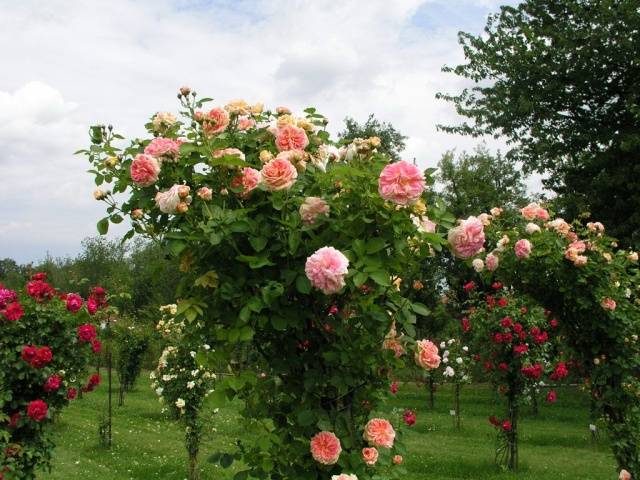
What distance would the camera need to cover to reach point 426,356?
2.61 meters

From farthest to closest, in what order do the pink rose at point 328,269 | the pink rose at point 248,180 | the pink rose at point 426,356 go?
the pink rose at point 426,356 → the pink rose at point 248,180 → the pink rose at point 328,269

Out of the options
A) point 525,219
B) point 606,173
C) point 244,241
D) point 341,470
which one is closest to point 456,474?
point 525,219

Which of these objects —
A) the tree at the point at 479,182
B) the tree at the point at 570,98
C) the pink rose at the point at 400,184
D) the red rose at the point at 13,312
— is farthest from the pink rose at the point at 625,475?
the tree at the point at 479,182

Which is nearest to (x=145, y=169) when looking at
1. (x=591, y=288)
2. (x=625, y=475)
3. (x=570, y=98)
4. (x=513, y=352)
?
(x=591, y=288)

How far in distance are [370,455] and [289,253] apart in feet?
2.71

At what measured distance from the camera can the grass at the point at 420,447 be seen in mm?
7930

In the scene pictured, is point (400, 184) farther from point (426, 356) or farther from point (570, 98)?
point (570, 98)

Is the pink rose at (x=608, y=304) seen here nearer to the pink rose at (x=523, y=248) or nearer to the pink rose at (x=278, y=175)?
the pink rose at (x=523, y=248)

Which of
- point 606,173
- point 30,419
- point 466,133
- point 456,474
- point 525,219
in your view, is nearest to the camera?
point 30,419

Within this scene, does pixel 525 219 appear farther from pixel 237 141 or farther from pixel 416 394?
pixel 416 394

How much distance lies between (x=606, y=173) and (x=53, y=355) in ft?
38.4

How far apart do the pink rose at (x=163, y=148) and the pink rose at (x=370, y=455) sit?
4.34ft

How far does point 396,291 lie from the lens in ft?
8.40

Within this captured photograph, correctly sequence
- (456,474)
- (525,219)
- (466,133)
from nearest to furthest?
(525,219) → (456,474) → (466,133)
